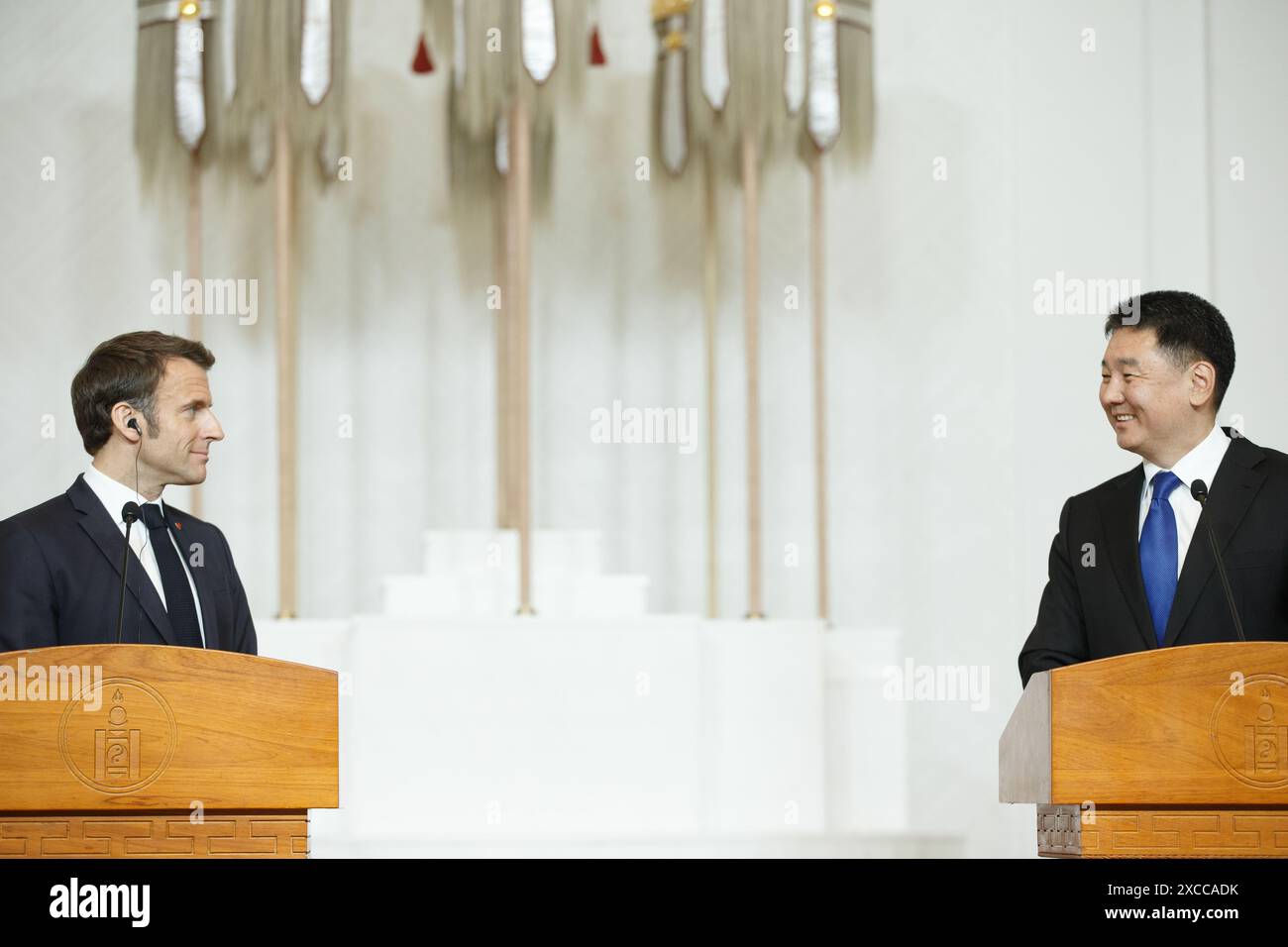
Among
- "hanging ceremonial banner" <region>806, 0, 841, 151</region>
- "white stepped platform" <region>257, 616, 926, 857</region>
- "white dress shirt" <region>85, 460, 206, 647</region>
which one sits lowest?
"white stepped platform" <region>257, 616, 926, 857</region>

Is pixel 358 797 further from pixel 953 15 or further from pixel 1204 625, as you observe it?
pixel 953 15

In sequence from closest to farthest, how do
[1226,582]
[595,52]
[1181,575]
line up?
[1226,582] < [1181,575] < [595,52]

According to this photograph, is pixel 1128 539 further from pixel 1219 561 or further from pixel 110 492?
pixel 110 492

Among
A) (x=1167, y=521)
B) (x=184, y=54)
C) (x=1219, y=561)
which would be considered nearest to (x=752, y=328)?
(x=184, y=54)

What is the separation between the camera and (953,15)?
6293 millimetres

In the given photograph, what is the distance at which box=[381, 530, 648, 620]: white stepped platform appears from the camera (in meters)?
4.99

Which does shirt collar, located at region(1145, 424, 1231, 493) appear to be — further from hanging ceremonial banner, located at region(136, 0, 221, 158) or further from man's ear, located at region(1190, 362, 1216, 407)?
hanging ceremonial banner, located at region(136, 0, 221, 158)

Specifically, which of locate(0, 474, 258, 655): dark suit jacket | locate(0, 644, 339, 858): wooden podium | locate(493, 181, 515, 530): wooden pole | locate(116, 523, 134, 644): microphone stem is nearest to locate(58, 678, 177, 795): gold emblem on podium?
locate(0, 644, 339, 858): wooden podium

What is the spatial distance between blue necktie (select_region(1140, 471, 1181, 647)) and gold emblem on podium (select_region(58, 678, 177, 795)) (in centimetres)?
171

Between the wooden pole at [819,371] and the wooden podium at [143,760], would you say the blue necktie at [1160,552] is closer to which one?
the wooden podium at [143,760]

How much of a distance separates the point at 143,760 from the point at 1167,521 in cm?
185

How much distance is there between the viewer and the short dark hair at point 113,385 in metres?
3.12

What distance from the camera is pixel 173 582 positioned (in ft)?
9.93

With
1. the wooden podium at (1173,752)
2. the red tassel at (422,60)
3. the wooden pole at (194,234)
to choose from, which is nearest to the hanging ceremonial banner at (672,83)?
the red tassel at (422,60)
